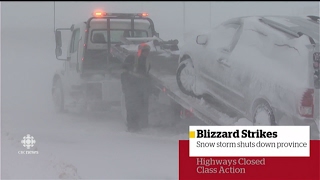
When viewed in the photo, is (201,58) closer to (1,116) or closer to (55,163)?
(55,163)

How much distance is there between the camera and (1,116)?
912 cm

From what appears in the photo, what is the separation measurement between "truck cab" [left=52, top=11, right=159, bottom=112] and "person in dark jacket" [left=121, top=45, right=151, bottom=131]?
2.34 ft

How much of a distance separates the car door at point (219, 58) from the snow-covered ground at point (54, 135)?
94 cm

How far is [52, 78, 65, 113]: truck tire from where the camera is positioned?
10.2 m

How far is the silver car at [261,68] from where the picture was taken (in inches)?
233

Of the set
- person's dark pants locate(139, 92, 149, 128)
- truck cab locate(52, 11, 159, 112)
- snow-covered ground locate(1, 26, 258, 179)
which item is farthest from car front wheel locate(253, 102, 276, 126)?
truck cab locate(52, 11, 159, 112)

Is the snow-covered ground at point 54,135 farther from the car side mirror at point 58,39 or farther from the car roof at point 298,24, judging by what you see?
the car roof at point 298,24

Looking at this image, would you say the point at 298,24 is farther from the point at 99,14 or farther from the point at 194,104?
the point at 99,14

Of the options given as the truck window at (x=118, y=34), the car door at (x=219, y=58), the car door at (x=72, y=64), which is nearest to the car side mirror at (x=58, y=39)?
the car door at (x=72, y=64)

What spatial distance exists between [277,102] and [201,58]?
1.79 m

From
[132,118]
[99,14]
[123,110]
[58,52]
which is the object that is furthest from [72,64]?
[132,118]

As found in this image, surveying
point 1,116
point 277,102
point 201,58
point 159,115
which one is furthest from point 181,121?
point 1,116

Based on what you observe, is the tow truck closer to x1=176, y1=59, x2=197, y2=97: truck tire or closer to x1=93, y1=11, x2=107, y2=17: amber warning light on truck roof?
x1=93, y1=11, x2=107, y2=17: amber warning light on truck roof

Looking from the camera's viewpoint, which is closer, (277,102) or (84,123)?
(277,102)
